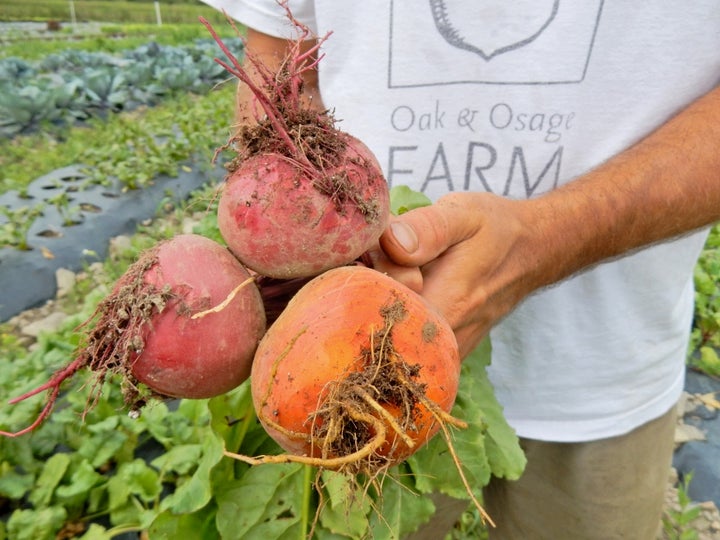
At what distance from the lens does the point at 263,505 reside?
1.50 m

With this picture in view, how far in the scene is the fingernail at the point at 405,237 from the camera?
3.64 ft

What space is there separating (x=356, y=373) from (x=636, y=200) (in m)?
0.85

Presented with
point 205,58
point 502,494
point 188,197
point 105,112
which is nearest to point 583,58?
point 502,494

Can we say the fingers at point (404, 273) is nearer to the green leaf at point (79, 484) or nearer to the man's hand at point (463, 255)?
the man's hand at point (463, 255)

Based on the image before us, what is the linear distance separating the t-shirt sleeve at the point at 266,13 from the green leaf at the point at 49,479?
184cm

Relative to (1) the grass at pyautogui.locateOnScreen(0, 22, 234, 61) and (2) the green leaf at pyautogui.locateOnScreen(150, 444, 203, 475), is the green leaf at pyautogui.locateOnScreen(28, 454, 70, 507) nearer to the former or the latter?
(2) the green leaf at pyautogui.locateOnScreen(150, 444, 203, 475)

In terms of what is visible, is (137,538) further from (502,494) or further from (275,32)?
(275,32)

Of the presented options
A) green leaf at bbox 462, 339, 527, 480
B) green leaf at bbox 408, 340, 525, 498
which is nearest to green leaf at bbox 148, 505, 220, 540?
green leaf at bbox 408, 340, 525, 498

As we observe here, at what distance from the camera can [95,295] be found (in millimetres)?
2834

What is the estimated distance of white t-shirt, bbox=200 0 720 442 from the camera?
4.80 feet

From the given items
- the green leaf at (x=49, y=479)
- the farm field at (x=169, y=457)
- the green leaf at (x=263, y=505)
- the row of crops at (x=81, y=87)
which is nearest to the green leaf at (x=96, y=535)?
the farm field at (x=169, y=457)

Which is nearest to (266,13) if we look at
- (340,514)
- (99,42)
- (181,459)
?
(340,514)

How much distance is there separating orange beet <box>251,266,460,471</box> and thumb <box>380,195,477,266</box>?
0.09 meters

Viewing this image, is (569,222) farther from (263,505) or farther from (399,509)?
(263,505)
